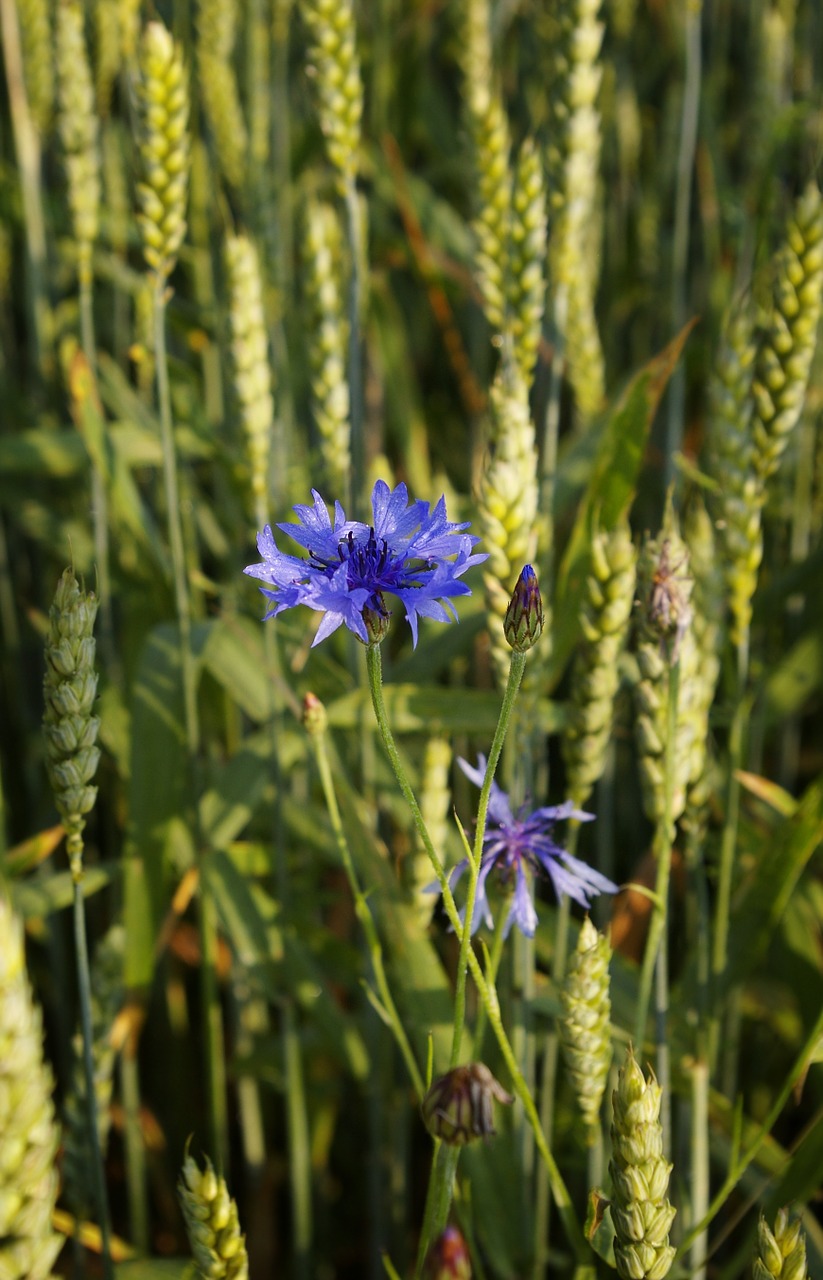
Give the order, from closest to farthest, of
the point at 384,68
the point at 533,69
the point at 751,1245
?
the point at 751,1245 → the point at 384,68 → the point at 533,69

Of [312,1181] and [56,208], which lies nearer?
[312,1181]

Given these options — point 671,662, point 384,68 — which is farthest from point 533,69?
point 671,662

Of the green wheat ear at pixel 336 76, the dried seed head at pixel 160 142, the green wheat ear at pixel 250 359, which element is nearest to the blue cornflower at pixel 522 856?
the green wheat ear at pixel 250 359

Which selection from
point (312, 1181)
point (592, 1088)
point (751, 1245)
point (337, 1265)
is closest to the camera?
point (592, 1088)

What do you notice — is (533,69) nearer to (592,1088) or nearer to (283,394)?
(283,394)

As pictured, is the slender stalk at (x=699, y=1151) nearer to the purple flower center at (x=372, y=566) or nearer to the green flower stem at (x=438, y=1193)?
the green flower stem at (x=438, y=1193)

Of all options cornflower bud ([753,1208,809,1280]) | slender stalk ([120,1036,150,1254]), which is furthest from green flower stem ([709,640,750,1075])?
slender stalk ([120,1036,150,1254])

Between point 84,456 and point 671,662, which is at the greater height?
point 84,456

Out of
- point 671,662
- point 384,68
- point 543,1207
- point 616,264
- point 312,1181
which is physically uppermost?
point 384,68
